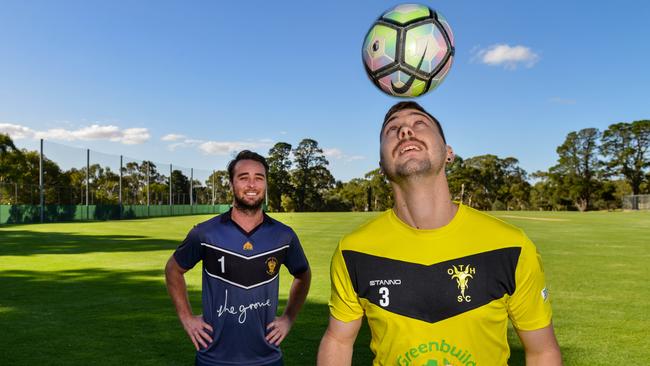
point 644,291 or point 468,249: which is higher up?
point 468,249

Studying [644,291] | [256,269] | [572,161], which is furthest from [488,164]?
[256,269]

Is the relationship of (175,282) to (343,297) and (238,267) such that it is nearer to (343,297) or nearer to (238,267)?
(238,267)

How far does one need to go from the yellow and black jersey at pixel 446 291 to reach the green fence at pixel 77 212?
46544 millimetres

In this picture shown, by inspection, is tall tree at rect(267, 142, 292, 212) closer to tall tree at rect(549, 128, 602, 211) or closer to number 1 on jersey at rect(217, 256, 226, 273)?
tall tree at rect(549, 128, 602, 211)

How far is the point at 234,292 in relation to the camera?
145 inches

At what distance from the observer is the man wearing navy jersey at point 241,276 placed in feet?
11.8

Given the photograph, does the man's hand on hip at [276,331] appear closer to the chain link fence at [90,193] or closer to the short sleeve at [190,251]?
the short sleeve at [190,251]

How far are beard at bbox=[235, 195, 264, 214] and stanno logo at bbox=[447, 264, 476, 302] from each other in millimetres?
1841

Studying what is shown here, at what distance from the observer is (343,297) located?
249 centimetres

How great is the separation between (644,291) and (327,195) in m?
96.1

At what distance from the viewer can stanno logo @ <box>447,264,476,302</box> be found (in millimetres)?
2332

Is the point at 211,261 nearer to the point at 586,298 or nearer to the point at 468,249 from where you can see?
the point at 468,249

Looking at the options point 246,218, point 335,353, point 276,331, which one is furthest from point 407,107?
point 276,331

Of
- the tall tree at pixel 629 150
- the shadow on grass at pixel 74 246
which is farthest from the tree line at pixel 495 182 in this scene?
the shadow on grass at pixel 74 246
